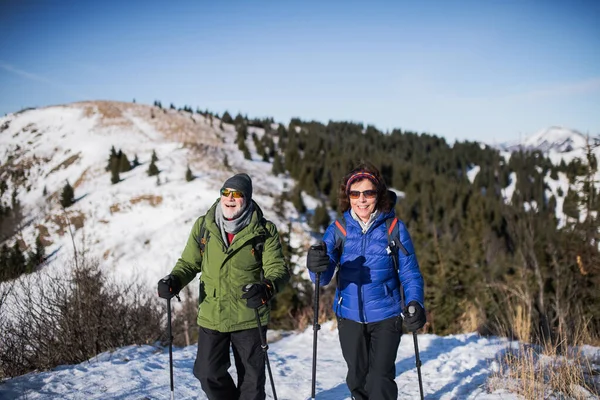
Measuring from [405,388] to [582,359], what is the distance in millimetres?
1989

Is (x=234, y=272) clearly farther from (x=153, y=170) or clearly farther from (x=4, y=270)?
(x=153, y=170)

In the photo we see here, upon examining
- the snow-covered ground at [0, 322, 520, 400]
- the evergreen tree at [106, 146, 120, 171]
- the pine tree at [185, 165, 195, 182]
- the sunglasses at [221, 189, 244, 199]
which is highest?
the evergreen tree at [106, 146, 120, 171]

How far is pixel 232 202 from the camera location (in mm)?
3041

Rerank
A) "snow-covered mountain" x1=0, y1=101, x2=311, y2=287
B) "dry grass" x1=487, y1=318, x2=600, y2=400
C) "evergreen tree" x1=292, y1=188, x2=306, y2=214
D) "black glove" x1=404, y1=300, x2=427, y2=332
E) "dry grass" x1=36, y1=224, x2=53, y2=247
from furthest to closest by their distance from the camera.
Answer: "evergreen tree" x1=292, y1=188, x2=306, y2=214, "dry grass" x1=36, y1=224, x2=53, y2=247, "snow-covered mountain" x1=0, y1=101, x2=311, y2=287, "dry grass" x1=487, y1=318, x2=600, y2=400, "black glove" x1=404, y1=300, x2=427, y2=332

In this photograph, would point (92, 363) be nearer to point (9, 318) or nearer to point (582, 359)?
point (9, 318)

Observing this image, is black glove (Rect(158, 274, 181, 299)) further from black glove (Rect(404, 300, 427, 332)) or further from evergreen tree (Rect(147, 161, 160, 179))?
evergreen tree (Rect(147, 161, 160, 179))

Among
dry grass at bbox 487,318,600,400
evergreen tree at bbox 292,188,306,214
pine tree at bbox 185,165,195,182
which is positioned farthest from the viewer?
evergreen tree at bbox 292,188,306,214

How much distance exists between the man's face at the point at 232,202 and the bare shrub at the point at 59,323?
3801 millimetres

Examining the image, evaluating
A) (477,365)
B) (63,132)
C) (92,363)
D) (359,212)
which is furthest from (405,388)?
(63,132)

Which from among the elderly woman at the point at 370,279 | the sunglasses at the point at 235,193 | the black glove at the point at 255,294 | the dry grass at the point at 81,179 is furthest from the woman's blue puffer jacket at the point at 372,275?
the dry grass at the point at 81,179

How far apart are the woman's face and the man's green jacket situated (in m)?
0.72

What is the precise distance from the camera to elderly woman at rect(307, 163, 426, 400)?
290 cm

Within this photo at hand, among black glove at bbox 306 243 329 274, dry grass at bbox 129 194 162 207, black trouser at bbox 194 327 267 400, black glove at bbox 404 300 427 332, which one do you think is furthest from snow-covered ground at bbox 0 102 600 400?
black glove at bbox 306 243 329 274

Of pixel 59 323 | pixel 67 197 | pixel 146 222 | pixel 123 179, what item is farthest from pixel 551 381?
pixel 123 179
